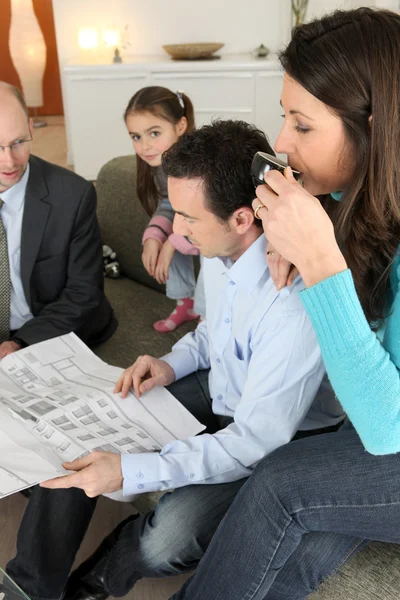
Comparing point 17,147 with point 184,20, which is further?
point 184,20

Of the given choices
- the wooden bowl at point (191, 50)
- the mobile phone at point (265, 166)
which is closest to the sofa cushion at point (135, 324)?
the mobile phone at point (265, 166)

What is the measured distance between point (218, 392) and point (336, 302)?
526 mm

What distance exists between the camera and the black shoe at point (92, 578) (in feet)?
4.66

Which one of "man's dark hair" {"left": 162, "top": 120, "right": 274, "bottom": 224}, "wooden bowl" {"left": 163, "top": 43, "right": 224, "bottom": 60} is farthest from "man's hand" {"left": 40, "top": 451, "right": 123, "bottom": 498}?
"wooden bowl" {"left": 163, "top": 43, "right": 224, "bottom": 60}

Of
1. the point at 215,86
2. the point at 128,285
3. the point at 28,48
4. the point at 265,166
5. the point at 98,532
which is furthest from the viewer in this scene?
the point at 28,48

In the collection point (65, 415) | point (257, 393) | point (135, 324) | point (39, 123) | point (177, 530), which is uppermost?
point (257, 393)

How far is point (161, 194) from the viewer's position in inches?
85.5

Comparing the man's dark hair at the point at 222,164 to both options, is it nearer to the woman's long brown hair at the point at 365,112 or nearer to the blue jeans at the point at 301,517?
the woman's long brown hair at the point at 365,112

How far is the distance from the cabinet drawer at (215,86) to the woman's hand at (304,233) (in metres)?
3.67

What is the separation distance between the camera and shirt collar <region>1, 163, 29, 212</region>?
182 cm

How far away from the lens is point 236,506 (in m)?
1.14

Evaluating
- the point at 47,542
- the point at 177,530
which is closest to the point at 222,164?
the point at 177,530

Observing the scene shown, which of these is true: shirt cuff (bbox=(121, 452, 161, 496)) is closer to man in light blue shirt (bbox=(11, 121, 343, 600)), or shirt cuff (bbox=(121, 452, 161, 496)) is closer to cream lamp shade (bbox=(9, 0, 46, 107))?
man in light blue shirt (bbox=(11, 121, 343, 600))

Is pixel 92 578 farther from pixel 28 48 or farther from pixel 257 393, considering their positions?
pixel 28 48
